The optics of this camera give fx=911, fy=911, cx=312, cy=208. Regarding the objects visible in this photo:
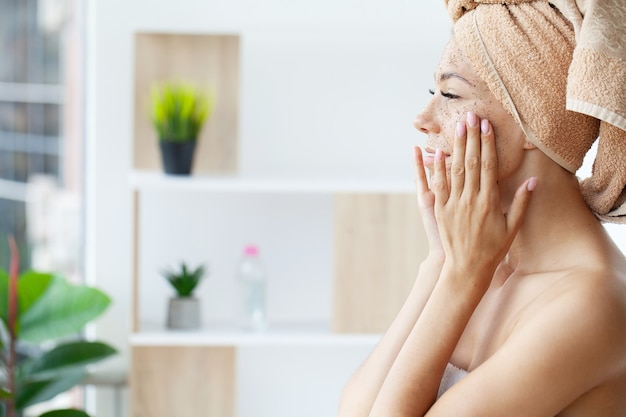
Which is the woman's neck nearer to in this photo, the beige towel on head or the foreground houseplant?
the beige towel on head

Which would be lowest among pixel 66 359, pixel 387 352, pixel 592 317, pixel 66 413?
pixel 66 413

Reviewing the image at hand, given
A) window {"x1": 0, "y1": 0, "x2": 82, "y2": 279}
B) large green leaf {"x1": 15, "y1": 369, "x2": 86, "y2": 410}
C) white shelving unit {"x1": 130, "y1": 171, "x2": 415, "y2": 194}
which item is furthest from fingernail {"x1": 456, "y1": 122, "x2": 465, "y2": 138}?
window {"x1": 0, "y1": 0, "x2": 82, "y2": 279}

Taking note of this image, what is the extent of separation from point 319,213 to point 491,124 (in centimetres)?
177

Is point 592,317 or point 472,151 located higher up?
point 472,151

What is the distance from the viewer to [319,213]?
287 cm

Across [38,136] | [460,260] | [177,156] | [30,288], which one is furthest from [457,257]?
[38,136]

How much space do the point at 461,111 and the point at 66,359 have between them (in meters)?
1.73

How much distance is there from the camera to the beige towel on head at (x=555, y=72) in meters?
1.00

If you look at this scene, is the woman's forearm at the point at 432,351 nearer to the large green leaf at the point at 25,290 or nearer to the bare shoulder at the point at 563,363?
the bare shoulder at the point at 563,363

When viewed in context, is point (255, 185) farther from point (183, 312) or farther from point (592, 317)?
point (592, 317)

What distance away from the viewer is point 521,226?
115 centimetres

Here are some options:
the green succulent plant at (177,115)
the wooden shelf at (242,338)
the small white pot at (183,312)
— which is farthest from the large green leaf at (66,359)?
the green succulent plant at (177,115)

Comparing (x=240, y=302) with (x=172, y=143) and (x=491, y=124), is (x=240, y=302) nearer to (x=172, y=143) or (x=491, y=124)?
(x=172, y=143)

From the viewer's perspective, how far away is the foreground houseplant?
2.49m
